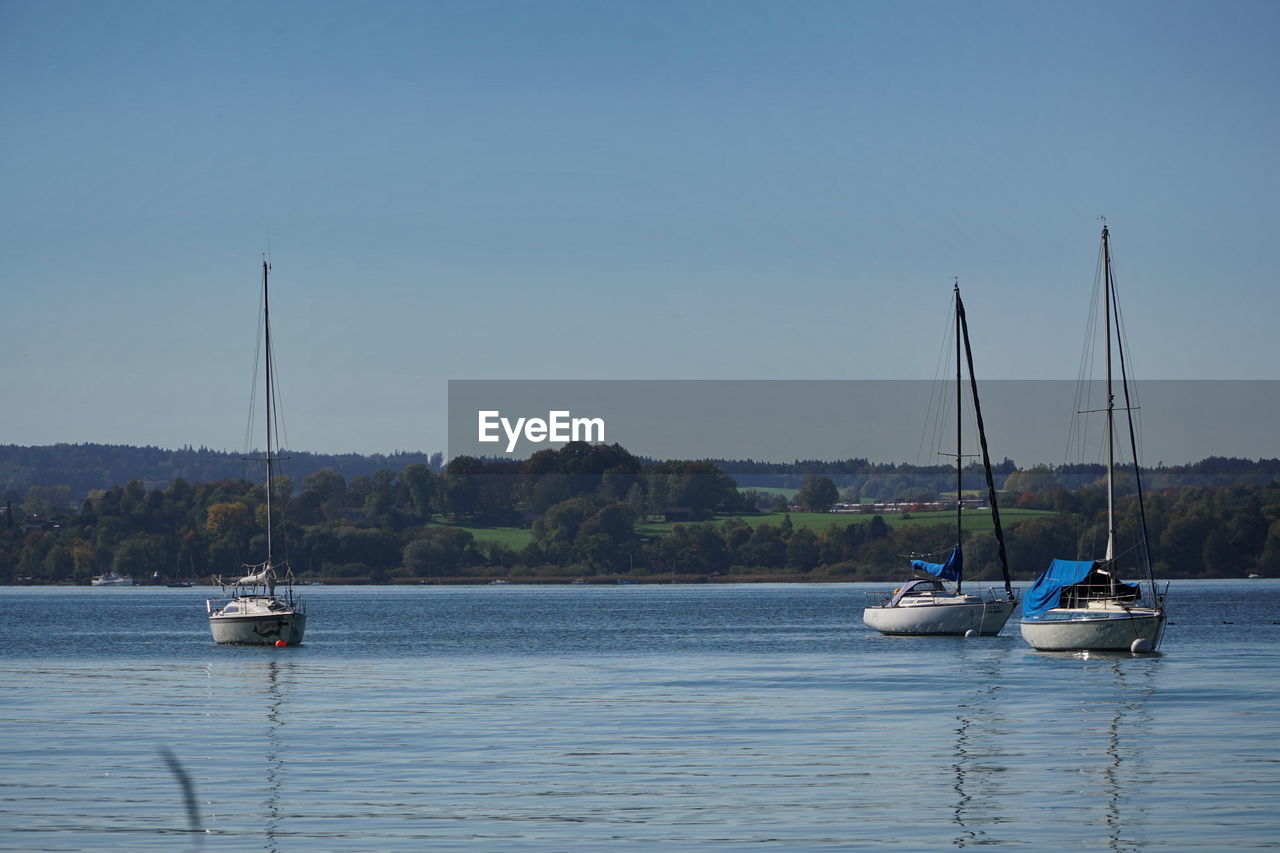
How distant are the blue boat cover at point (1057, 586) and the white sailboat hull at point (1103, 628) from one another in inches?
30.1

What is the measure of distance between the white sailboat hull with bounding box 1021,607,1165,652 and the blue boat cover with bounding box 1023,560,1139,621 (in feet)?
2.51

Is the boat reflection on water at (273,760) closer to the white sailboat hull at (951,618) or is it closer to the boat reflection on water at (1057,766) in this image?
the boat reflection on water at (1057,766)

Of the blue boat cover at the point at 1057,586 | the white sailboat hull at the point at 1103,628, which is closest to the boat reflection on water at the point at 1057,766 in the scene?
the white sailboat hull at the point at 1103,628

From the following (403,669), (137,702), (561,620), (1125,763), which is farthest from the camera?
(561,620)

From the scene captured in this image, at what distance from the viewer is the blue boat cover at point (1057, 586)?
242ft

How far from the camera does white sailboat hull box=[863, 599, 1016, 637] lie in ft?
298

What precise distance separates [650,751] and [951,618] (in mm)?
52805

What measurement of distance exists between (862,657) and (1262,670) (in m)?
17.8

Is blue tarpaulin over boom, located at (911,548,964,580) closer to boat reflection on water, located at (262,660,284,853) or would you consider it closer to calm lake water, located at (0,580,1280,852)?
calm lake water, located at (0,580,1280,852)

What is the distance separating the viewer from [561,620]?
464ft

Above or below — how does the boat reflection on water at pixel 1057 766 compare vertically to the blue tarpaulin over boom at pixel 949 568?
below

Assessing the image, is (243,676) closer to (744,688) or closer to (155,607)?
(744,688)

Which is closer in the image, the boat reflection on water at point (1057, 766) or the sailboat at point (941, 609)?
the boat reflection on water at point (1057, 766)

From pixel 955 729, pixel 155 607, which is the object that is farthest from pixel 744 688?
pixel 155 607
